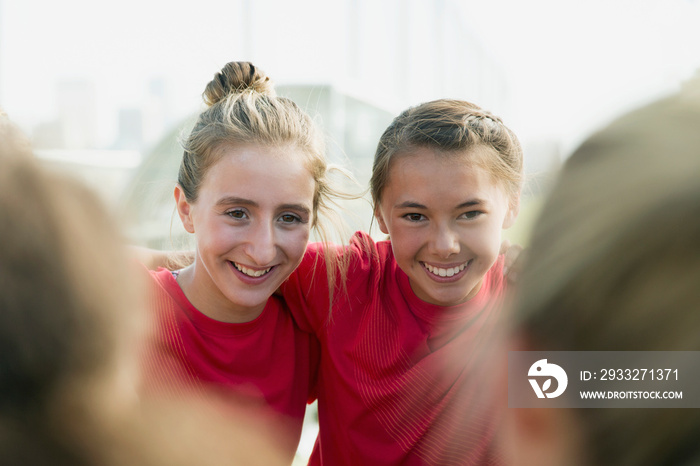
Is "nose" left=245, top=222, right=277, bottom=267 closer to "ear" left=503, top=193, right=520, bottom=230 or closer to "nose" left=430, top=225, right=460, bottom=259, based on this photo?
"nose" left=430, top=225, right=460, bottom=259

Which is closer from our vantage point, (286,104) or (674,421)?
(674,421)

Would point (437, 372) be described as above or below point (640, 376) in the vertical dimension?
below

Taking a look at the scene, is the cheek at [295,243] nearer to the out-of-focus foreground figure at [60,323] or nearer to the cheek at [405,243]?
the cheek at [405,243]

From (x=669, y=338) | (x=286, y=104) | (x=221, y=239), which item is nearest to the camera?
(x=669, y=338)

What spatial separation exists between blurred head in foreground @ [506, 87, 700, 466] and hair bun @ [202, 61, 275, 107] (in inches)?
61.9

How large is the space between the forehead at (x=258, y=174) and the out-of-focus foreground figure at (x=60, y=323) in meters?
1.05

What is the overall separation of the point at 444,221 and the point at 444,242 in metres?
0.07

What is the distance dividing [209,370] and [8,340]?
46.8 inches

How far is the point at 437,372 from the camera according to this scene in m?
1.75

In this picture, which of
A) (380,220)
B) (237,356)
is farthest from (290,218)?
(237,356)

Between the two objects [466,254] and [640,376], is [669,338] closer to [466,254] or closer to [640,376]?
[640,376]

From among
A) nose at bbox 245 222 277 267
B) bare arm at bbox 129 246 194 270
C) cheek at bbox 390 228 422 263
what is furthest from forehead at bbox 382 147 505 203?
bare arm at bbox 129 246 194 270

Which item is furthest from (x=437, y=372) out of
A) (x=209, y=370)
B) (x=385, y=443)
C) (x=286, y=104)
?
(x=286, y=104)

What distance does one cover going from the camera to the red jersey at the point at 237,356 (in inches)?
67.2
